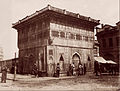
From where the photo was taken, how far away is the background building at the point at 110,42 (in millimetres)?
35156

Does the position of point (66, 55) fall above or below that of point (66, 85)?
above

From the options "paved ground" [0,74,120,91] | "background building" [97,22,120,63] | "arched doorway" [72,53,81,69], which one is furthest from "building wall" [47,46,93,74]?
"background building" [97,22,120,63]

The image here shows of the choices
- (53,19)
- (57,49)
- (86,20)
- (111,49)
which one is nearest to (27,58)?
(57,49)

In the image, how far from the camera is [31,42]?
24.2 m

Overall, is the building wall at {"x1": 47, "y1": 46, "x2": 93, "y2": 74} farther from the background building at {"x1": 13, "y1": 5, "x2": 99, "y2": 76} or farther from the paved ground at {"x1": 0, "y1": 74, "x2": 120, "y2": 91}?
the paved ground at {"x1": 0, "y1": 74, "x2": 120, "y2": 91}

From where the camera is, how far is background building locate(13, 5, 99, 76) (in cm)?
2119

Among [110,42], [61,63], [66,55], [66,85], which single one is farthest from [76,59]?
[110,42]

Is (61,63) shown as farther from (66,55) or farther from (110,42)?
(110,42)

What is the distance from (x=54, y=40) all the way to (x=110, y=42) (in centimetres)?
1908

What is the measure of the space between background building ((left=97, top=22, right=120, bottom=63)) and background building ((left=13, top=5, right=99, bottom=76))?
32.6 ft

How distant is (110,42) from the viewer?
3669 cm

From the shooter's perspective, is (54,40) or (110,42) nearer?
(54,40)

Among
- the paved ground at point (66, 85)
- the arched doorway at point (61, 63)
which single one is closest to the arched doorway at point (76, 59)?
the arched doorway at point (61, 63)

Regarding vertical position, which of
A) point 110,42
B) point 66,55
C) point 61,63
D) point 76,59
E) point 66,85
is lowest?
point 66,85
